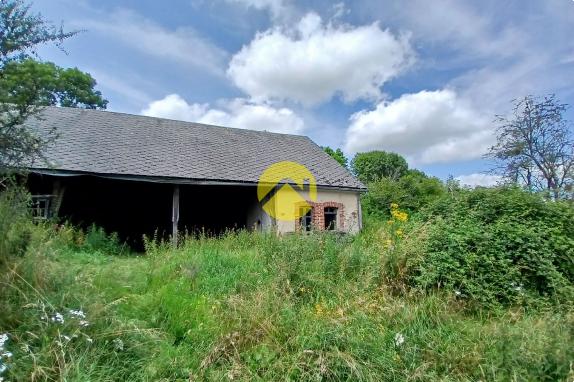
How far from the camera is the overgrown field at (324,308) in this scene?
106 inches

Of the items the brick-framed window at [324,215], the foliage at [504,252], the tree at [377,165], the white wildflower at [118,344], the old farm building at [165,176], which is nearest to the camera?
the white wildflower at [118,344]

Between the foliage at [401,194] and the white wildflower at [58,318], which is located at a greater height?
the foliage at [401,194]

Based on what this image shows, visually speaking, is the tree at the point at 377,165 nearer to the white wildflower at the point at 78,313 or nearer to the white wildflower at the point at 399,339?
the white wildflower at the point at 399,339

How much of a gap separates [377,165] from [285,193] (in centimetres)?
2394

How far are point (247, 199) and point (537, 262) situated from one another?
9.96m

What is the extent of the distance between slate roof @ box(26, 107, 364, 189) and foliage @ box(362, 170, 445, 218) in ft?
10.3

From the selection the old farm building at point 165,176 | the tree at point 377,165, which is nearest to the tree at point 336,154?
the tree at point 377,165

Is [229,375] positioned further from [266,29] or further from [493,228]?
[266,29]

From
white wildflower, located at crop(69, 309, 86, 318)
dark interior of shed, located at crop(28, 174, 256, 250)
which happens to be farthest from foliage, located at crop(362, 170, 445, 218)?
white wildflower, located at crop(69, 309, 86, 318)

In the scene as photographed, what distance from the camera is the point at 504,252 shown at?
427cm

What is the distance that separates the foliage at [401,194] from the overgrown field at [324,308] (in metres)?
10.1

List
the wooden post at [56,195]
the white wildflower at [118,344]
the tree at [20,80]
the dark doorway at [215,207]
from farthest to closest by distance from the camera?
the dark doorway at [215,207]
the wooden post at [56,195]
the tree at [20,80]
the white wildflower at [118,344]

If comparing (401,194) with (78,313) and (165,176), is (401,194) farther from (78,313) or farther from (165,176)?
(78,313)

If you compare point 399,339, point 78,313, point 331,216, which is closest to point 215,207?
point 331,216
